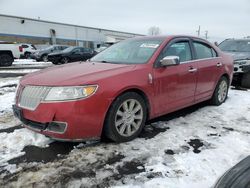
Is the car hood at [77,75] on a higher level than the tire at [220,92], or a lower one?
higher

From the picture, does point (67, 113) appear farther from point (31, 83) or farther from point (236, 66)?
point (236, 66)

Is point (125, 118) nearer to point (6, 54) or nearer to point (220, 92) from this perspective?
point (220, 92)

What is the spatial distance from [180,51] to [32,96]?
2620mm

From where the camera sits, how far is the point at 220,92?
6.19 m

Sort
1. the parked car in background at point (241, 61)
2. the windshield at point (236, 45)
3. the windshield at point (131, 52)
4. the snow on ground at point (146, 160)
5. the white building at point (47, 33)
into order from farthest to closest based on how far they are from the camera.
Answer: the white building at point (47, 33) < the windshield at point (236, 45) < the parked car in background at point (241, 61) < the windshield at point (131, 52) < the snow on ground at point (146, 160)

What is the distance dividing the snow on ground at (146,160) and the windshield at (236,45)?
18.7 feet

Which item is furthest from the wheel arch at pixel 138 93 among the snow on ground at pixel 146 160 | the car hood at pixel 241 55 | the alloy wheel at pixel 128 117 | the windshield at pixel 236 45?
the windshield at pixel 236 45

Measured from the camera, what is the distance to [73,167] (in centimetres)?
327

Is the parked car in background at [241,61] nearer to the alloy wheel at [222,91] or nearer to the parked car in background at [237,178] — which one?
the alloy wheel at [222,91]

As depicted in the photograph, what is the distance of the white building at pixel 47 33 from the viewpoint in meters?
40.9

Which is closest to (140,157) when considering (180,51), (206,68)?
(180,51)

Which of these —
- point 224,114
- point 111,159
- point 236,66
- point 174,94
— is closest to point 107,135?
point 111,159

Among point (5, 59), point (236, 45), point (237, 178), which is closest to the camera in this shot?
point (237, 178)

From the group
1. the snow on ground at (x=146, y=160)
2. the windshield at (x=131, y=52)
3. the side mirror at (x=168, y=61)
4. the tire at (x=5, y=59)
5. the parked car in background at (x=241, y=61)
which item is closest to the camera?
the snow on ground at (x=146, y=160)
